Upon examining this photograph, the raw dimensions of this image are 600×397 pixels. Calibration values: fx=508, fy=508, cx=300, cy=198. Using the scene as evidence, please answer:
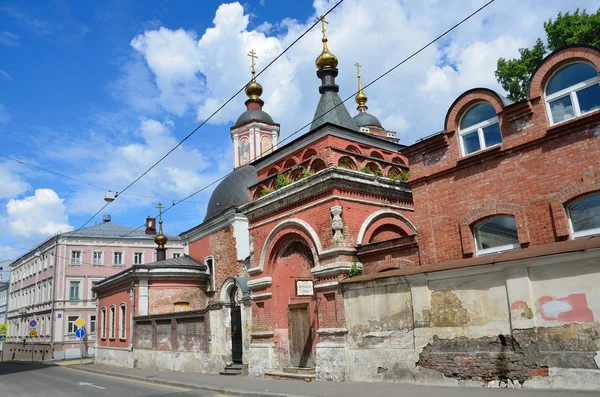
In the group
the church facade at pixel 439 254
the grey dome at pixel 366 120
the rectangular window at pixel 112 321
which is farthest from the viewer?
the grey dome at pixel 366 120

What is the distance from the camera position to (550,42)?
23.0 m

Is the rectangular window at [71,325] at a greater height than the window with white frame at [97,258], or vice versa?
the window with white frame at [97,258]

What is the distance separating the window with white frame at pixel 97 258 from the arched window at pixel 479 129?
4005 centimetres

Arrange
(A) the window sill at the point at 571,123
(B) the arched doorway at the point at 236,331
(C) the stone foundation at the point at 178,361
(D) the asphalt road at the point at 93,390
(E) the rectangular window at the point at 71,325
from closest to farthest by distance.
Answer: (A) the window sill at the point at 571,123 < (D) the asphalt road at the point at 93,390 < (C) the stone foundation at the point at 178,361 < (B) the arched doorway at the point at 236,331 < (E) the rectangular window at the point at 71,325

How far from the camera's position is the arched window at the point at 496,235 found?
11562mm

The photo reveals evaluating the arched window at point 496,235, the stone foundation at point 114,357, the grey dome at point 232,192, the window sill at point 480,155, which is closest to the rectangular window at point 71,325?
the stone foundation at point 114,357

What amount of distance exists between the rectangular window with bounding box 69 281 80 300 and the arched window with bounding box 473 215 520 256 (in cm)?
4019

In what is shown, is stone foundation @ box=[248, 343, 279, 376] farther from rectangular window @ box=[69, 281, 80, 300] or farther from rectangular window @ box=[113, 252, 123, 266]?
rectangular window @ box=[113, 252, 123, 266]

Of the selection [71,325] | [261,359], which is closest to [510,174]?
[261,359]

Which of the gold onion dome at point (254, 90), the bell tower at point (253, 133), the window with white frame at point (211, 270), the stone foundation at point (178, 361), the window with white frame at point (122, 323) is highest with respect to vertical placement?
the gold onion dome at point (254, 90)

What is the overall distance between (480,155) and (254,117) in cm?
2270

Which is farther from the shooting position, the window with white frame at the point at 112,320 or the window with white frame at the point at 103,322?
the window with white frame at the point at 103,322

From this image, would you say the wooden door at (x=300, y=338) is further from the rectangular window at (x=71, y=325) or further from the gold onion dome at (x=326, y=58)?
the rectangular window at (x=71, y=325)

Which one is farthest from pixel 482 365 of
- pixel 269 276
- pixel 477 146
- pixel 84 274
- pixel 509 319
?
pixel 84 274
